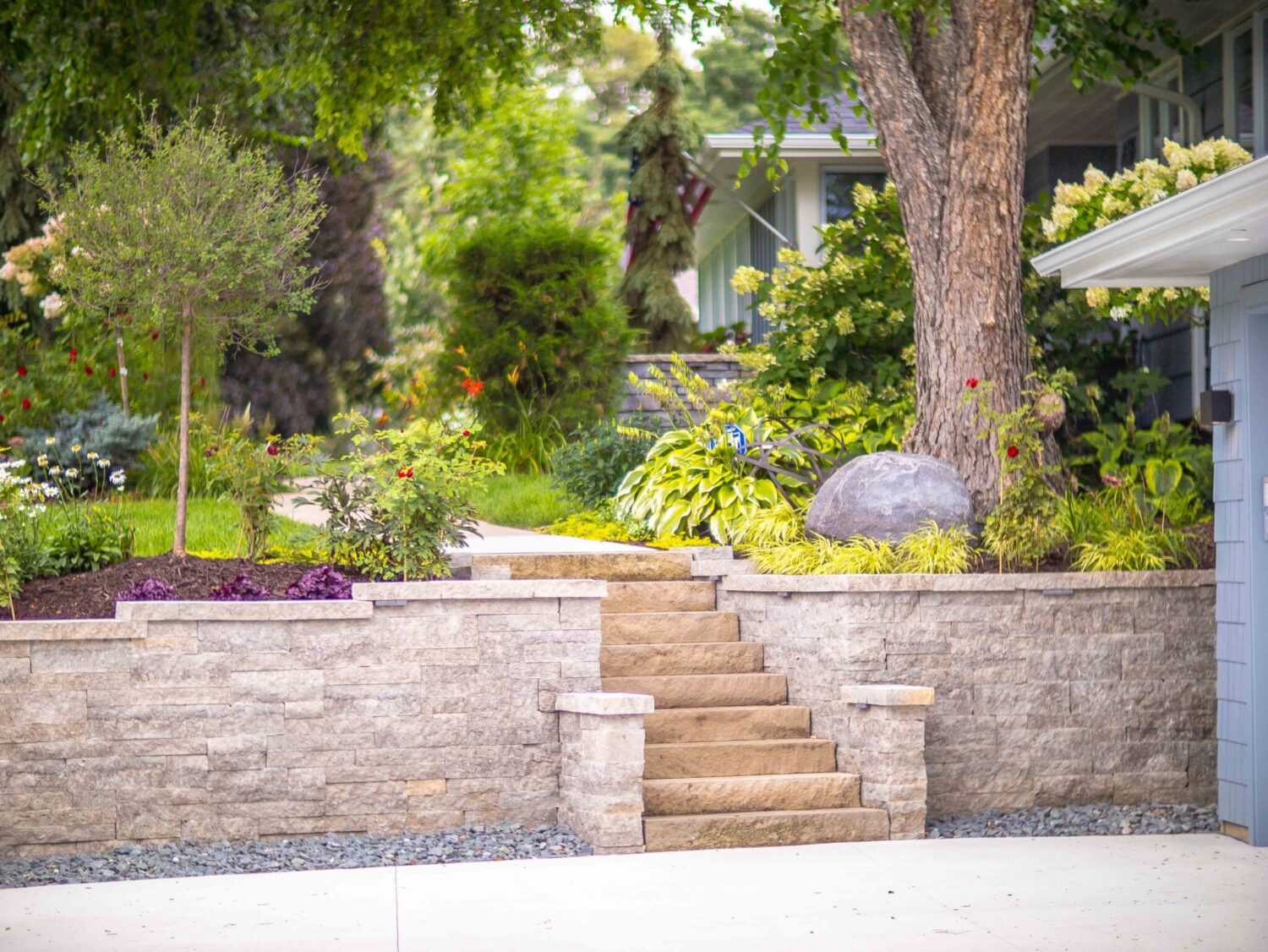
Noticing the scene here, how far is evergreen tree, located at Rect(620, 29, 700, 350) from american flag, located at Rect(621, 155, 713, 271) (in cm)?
13

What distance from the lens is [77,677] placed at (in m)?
5.65

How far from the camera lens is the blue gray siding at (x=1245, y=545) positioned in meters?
5.71

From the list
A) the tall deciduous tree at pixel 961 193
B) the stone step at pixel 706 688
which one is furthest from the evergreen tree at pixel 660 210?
the stone step at pixel 706 688

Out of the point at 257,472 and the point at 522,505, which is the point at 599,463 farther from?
the point at 257,472

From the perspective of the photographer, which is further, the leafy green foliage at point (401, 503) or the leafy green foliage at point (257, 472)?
the leafy green foliage at point (257, 472)

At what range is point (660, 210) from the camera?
15953 mm

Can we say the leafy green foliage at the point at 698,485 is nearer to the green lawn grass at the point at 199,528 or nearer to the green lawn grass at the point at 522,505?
the green lawn grass at the point at 522,505

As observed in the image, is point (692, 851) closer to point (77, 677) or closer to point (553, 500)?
point (77, 677)

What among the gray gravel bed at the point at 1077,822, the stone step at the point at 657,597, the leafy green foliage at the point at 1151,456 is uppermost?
the leafy green foliage at the point at 1151,456

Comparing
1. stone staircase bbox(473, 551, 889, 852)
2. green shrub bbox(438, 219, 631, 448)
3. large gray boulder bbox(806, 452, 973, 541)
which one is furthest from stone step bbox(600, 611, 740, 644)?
green shrub bbox(438, 219, 631, 448)

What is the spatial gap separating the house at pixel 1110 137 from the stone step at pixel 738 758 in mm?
4648

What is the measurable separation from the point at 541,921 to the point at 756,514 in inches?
140

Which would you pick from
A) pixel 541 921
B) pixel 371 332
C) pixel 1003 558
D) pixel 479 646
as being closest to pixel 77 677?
pixel 479 646

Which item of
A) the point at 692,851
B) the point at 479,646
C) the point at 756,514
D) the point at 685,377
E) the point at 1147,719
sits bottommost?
the point at 692,851
